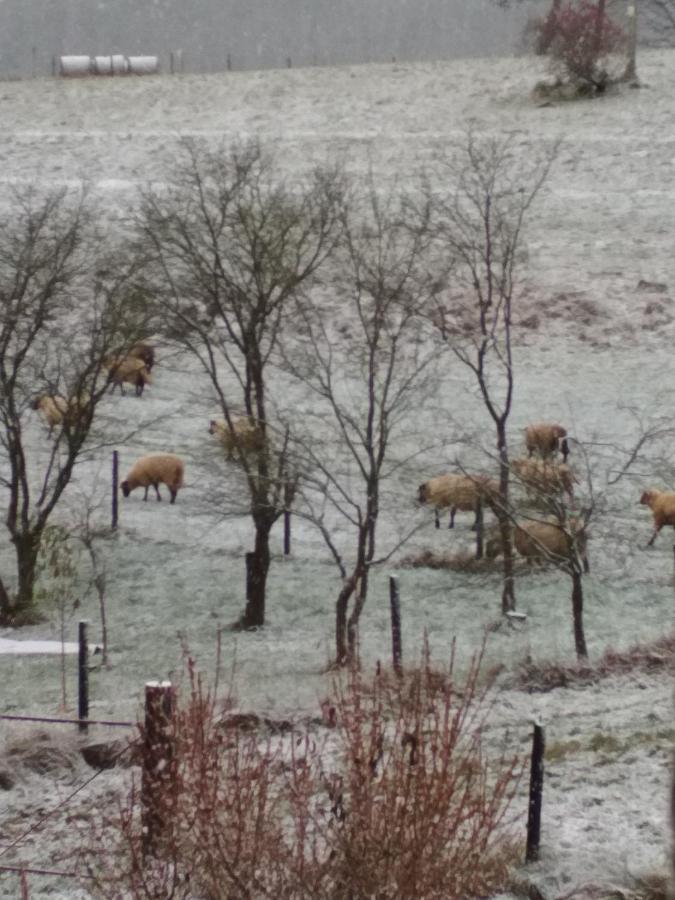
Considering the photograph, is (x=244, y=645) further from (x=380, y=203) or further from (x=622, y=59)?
(x=622, y=59)

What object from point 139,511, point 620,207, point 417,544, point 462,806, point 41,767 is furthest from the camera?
point 620,207

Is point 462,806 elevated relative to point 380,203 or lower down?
lower down

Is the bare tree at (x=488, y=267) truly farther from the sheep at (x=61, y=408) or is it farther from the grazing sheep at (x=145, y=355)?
→ the grazing sheep at (x=145, y=355)

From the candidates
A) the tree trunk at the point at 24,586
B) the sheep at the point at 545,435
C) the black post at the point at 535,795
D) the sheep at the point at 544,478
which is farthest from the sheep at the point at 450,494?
the black post at the point at 535,795

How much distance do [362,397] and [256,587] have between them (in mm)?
9448

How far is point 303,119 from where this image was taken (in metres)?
50.2

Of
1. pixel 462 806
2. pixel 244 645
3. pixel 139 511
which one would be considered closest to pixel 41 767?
pixel 462 806

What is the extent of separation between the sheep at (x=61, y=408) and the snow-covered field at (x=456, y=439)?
1.03 metres

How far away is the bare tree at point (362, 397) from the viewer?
62.0 feet

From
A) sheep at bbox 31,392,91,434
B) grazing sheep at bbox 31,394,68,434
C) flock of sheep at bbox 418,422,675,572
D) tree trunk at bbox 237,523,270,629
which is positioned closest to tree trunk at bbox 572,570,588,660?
flock of sheep at bbox 418,422,675,572

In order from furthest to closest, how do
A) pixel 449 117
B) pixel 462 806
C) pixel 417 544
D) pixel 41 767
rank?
pixel 449 117
pixel 417 544
pixel 41 767
pixel 462 806

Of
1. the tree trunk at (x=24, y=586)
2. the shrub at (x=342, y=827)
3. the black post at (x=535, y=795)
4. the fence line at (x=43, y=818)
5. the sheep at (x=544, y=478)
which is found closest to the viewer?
the shrub at (x=342, y=827)

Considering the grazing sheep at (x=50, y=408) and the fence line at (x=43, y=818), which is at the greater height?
the grazing sheep at (x=50, y=408)

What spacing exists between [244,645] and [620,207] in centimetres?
2522
